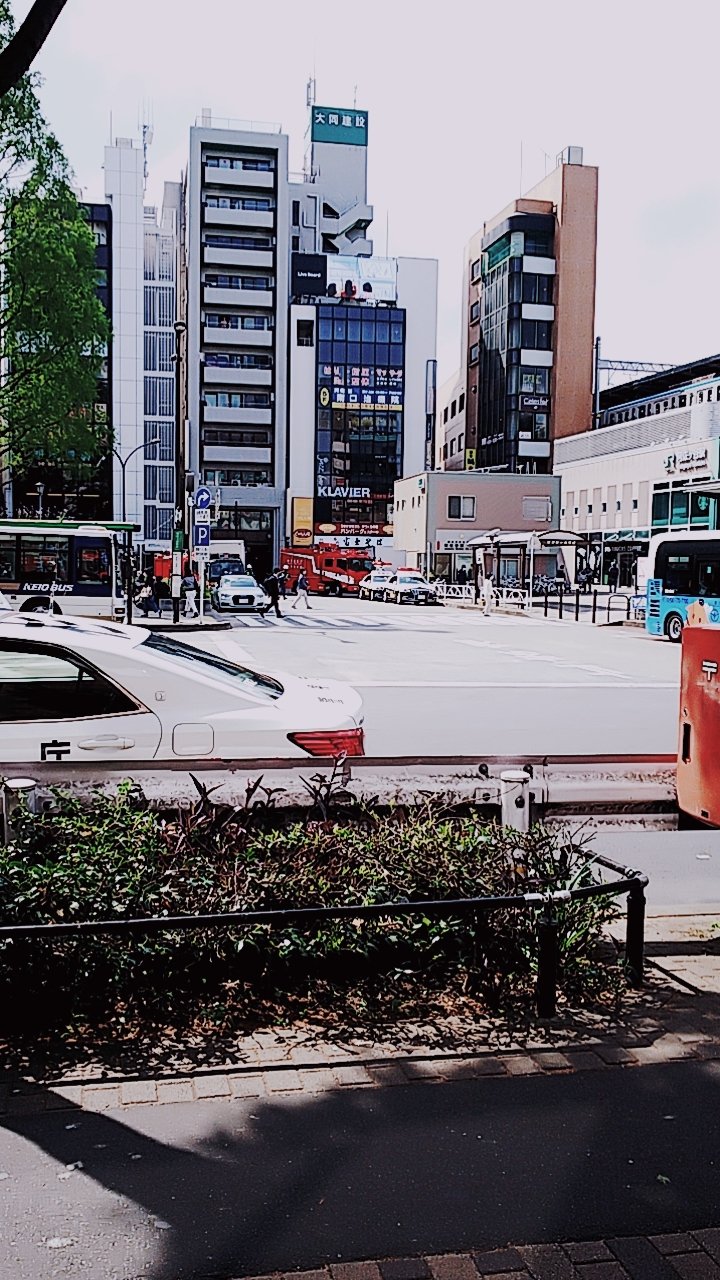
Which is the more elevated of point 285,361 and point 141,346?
point 141,346

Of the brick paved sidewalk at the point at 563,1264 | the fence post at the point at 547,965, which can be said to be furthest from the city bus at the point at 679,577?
the brick paved sidewalk at the point at 563,1264

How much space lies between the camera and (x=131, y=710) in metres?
6.12

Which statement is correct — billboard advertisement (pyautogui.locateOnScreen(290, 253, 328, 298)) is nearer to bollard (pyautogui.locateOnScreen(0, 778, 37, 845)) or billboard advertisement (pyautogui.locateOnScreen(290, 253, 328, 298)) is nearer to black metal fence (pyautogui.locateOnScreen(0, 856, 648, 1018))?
bollard (pyautogui.locateOnScreen(0, 778, 37, 845))

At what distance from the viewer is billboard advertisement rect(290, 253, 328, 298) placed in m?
96.8

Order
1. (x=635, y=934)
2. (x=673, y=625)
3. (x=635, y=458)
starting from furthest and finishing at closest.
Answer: (x=635, y=458), (x=673, y=625), (x=635, y=934)

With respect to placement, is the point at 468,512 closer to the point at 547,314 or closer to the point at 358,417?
the point at 358,417

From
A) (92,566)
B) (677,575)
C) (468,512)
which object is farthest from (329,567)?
(677,575)

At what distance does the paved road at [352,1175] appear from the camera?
2.76 metres

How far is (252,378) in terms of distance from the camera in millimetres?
89562

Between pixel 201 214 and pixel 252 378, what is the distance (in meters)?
13.3

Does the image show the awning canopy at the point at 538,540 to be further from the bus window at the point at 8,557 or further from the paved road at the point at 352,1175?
the paved road at the point at 352,1175

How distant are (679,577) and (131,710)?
79.9ft

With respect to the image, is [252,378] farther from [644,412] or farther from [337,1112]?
[337,1112]

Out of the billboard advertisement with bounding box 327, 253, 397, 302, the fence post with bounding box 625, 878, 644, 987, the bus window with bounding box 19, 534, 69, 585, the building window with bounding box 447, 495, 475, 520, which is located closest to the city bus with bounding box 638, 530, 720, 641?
the bus window with bounding box 19, 534, 69, 585
